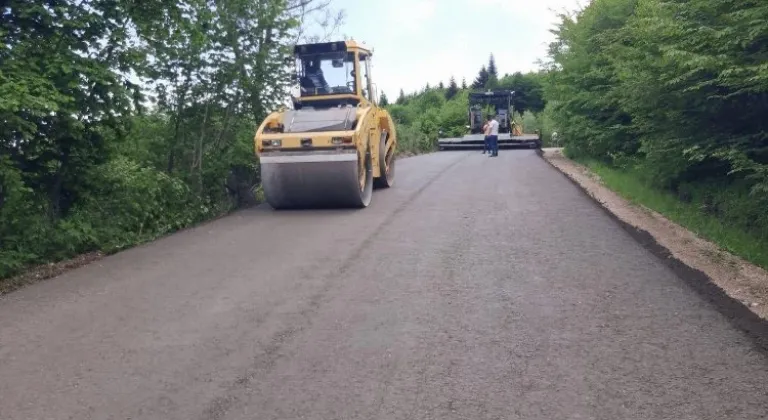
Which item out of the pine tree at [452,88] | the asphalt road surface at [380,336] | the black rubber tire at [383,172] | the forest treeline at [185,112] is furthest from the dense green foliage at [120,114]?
the pine tree at [452,88]

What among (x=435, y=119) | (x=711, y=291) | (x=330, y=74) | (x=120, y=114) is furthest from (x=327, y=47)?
(x=435, y=119)

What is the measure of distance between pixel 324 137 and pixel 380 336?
704 cm

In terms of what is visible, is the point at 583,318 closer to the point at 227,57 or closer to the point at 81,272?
the point at 81,272

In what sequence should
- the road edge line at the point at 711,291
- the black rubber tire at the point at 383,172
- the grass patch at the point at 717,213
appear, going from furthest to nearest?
the black rubber tire at the point at 383,172 < the grass patch at the point at 717,213 < the road edge line at the point at 711,291

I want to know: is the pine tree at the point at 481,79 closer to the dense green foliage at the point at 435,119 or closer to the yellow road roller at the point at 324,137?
the dense green foliage at the point at 435,119

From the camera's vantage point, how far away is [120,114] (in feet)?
32.2

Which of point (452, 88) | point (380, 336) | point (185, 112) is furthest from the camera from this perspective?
point (452, 88)

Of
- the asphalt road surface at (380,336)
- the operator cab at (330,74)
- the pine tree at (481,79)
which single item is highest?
the pine tree at (481,79)

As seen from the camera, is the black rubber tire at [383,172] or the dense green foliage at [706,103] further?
the black rubber tire at [383,172]

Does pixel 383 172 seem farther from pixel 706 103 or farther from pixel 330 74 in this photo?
pixel 706 103

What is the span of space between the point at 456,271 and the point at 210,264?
2.78 m

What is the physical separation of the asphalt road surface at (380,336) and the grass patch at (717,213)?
43.0 inches

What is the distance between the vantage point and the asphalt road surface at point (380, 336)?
439cm

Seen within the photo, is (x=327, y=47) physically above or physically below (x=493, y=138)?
above
